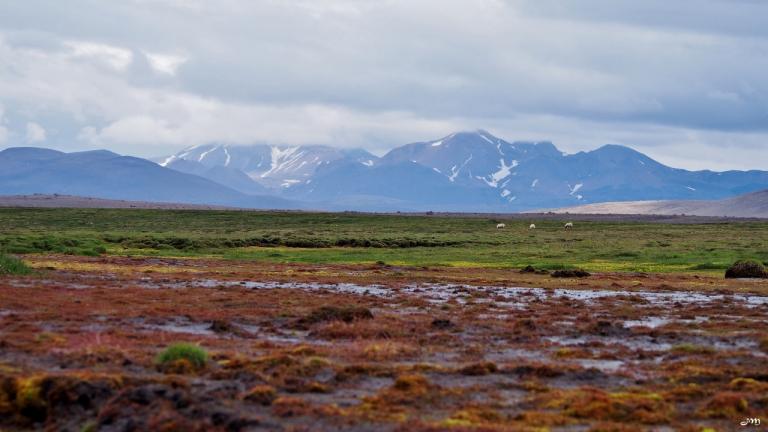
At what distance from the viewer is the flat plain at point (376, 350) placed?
1636 cm

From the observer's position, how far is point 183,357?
2002 cm

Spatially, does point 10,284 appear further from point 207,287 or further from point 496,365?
point 496,365

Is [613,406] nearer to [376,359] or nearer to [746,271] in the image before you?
[376,359]

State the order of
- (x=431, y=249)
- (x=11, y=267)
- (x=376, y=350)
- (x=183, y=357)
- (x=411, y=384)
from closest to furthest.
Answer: (x=411, y=384) → (x=183, y=357) → (x=376, y=350) → (x=11, y=267) → (x=431, y=249)

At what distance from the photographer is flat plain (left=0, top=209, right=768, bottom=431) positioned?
53.7 ft

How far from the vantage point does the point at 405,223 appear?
146 m

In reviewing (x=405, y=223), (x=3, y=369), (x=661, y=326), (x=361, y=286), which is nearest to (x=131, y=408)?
(x=3, y=369)

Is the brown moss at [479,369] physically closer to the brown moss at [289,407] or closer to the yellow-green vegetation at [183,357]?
the brown moss at [289,407]

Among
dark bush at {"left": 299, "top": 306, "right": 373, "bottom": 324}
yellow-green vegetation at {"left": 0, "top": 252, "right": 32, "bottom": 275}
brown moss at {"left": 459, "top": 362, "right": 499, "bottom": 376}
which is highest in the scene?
yellow-green vegetation at {"left": 0, "top": 252, "right": 32, "bottom": 275}

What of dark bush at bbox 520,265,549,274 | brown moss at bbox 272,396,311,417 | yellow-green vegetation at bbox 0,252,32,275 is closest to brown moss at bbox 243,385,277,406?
brown moss at bbox 272,396,311,417

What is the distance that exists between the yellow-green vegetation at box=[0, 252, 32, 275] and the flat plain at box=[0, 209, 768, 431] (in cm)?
99

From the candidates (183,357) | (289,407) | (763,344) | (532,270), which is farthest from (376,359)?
(532,270)

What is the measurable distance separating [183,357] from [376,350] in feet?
15.9

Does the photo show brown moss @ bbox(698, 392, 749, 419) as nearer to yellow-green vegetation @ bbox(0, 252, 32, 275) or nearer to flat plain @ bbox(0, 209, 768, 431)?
flat plain @ bbox(0, 209, 768, 431)
